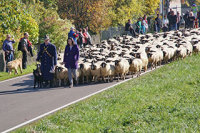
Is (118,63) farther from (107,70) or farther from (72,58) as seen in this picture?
(72,58)

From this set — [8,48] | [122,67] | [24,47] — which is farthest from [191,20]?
[122,67]

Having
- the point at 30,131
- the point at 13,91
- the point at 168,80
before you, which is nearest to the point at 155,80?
the point at 168,80

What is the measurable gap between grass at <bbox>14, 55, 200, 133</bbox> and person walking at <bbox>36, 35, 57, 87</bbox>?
2756 millimetres

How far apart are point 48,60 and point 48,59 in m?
0.04

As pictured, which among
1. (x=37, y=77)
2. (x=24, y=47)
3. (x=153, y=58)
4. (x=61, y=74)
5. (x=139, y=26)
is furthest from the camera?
(x=139, y=26)

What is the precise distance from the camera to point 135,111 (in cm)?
1066

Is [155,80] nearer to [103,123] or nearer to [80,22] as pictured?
[103,123]

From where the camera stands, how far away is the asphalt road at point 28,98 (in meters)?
10.9

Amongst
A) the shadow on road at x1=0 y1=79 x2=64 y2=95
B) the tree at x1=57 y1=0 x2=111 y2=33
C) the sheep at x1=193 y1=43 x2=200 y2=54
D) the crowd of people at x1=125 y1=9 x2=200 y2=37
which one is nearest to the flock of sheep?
the shadow on road at x1=0 y1=79 x2=64 y2=95

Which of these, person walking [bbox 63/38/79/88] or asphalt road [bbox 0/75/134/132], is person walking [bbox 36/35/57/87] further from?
asphalt road [bbox 0/75/134/132]

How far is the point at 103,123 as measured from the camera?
9.62m

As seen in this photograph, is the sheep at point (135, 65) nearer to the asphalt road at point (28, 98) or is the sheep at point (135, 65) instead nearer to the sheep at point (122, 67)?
the sheep at point (122, 67)

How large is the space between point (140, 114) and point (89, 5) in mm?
23420

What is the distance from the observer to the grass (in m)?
9.28
